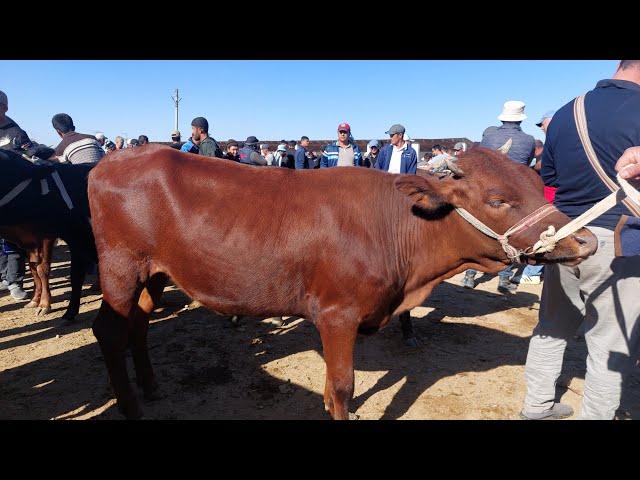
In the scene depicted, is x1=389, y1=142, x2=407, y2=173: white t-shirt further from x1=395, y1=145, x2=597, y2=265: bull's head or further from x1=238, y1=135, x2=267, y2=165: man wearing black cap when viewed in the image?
x1=395, y1=145, x2=597, y2=265: bull's head

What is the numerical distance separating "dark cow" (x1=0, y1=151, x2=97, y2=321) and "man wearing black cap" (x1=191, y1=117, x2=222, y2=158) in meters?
1.73

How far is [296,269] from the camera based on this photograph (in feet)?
10.2

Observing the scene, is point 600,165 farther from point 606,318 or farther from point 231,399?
point 231,399

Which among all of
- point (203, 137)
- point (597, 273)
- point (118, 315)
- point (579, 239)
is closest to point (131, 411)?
point (118, 315)

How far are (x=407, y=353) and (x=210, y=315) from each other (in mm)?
3034

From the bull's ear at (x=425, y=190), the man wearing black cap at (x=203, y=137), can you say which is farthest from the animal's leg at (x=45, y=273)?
the bull's ear at (x=425, y=190)

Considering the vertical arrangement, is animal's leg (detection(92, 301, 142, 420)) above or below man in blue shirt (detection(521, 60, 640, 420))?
below

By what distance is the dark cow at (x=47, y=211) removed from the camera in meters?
4.87

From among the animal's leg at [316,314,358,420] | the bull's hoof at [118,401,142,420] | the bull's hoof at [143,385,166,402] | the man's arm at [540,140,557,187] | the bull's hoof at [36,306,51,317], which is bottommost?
the bull's hoof at [36,306,51,317]

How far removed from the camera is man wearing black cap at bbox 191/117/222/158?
6379 millimetres

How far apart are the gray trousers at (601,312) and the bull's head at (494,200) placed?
1.00 ft

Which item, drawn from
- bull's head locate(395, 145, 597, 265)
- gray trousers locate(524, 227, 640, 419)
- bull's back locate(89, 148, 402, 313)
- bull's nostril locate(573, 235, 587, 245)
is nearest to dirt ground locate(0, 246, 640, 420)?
gray trousers locate(524, 227, 640, 419)

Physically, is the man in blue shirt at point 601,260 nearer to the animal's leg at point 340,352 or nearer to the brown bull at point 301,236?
the brown bull at point 301,236

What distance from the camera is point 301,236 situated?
3098mm
